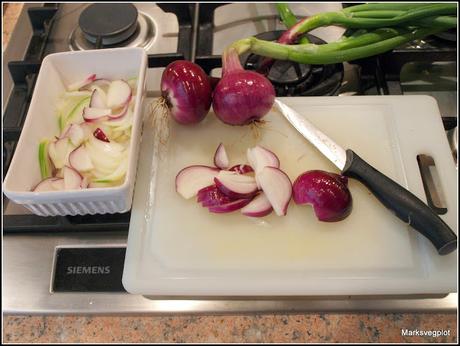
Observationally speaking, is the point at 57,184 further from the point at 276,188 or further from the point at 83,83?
the point at 276,188

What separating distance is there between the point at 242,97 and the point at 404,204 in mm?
347

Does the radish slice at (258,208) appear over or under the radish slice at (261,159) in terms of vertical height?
under

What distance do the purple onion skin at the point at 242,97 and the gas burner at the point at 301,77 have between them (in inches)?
5.5

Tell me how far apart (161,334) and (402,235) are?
460 mm

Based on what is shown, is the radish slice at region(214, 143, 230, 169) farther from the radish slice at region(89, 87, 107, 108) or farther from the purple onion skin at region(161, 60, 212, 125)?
the radish slice at region(89, 87, 107, 108)

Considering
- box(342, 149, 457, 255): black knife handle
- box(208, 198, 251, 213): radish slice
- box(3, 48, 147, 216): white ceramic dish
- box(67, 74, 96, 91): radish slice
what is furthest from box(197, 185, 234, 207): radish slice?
box(67, 74, 96, 91): radish slice

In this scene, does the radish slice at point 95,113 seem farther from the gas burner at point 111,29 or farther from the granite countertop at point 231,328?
the granite countertop at point 231,328

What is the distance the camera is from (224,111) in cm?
80

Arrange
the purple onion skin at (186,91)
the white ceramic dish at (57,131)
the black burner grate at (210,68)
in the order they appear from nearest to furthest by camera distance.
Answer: the white ceramic dish at (57,131)
the purple onion skin at (186,91)
the black burner grate at (210,68)

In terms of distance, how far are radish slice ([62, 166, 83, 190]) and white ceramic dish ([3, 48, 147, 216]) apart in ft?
0.11

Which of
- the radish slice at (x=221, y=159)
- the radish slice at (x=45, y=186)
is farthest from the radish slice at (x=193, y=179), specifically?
the radish slice at (x=45, y=186)

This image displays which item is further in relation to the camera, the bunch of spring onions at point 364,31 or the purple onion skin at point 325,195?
the bunch of spring onions at point 364,31

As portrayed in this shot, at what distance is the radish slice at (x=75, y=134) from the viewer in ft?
2.60

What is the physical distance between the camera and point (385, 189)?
741 mm
